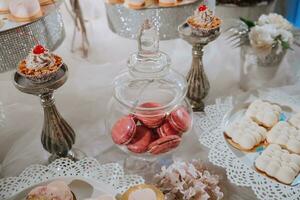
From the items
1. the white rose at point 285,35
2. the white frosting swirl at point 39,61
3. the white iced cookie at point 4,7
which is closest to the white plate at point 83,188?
the white frosting swirl at point 39,61

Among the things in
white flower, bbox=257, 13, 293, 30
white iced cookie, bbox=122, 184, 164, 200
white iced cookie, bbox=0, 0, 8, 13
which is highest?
white iced cookie, bbox=0, 0, 8, 13

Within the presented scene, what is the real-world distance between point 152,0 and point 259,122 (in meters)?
0.47

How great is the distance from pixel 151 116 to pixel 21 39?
358 millimetres

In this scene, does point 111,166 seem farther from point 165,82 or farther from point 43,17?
point 43,17

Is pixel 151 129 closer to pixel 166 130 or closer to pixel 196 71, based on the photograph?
pixel 166 130

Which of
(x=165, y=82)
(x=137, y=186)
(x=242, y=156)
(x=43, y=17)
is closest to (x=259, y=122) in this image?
(x=242, y=156)

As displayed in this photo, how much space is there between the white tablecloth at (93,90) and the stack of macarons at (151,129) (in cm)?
10

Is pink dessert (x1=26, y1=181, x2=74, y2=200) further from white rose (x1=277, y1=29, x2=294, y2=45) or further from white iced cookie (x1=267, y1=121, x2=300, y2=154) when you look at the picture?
white rose (x1=277, y1=29, x2=294, y2=45)

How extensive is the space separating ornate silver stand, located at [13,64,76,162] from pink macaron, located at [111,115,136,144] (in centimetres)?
11

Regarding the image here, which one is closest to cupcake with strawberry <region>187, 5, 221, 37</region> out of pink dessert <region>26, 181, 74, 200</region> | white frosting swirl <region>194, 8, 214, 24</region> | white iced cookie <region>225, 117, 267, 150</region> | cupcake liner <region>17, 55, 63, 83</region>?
white frosting swirl <region>194, 8, 214, 24</region>

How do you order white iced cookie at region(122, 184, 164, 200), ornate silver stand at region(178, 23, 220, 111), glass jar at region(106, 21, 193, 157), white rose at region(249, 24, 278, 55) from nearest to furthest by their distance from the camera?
1. white iced cookie at region(122, 184, 164, 200)
2. glass jar at region(106, 21, 193, 157)
3. ornate silver stand at region(178, 23, 220, 111)
4. white rose at region(249, 24, 278, 55)

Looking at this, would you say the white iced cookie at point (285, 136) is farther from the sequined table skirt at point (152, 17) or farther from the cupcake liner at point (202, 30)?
the sequined table skirt at point (152, 17)

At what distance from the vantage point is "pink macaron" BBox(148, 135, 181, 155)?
0.69 m

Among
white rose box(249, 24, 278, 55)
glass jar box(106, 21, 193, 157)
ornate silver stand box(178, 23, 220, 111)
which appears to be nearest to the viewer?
glass jar box(106, 21, 193, 157)
